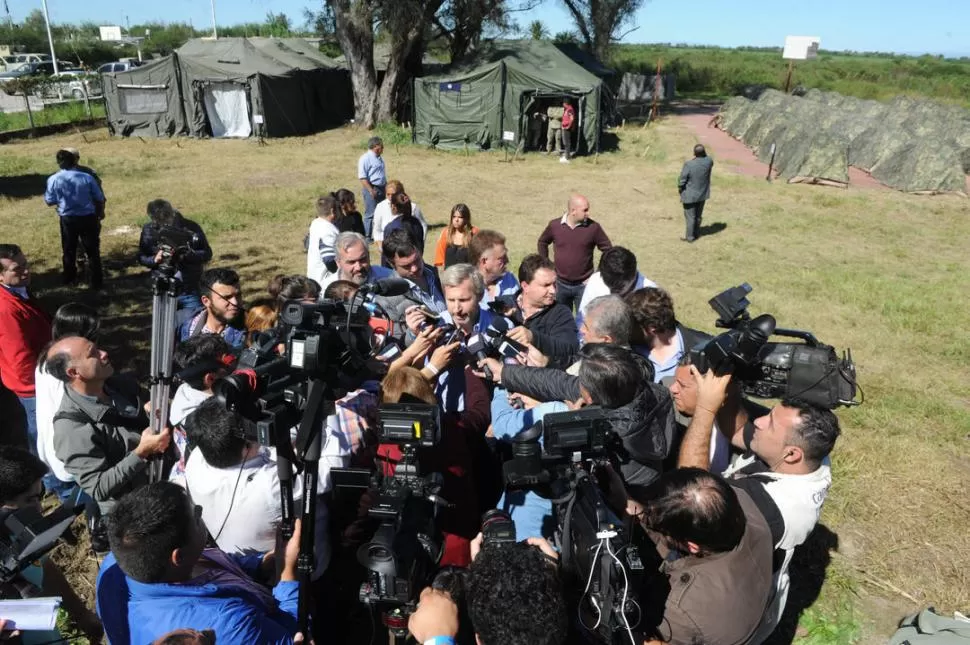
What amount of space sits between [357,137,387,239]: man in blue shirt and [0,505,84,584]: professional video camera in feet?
27.9

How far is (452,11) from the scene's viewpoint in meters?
23.9

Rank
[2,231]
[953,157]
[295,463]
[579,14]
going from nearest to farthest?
[295,463] < [2,231] < [953,157] < [579,14]

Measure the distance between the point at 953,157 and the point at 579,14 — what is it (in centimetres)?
2618

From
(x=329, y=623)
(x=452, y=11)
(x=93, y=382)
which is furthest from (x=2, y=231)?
(x=452, y=11)

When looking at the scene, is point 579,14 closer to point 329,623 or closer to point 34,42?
point 329,623

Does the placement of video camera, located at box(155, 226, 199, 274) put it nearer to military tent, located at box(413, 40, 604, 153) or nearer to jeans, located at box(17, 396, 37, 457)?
jeans, located at box(17, 396, 37, 457)

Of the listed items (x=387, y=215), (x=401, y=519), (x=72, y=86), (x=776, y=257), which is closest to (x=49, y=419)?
(x=401, y=519)

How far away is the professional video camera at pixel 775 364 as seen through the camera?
2.84 meters

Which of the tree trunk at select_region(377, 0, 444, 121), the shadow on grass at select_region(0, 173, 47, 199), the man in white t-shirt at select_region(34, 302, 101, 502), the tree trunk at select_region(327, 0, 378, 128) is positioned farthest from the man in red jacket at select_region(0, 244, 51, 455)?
the tree trunk at select_region(327, 0, 378, 128)

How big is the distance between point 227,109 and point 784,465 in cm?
2357

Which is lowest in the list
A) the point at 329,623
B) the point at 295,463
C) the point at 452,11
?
the point at 329,623

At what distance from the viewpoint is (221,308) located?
4.51 metres

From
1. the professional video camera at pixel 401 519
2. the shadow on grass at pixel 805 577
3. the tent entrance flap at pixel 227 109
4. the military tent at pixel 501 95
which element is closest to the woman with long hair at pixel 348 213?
the professional video camera at pixel 401 519

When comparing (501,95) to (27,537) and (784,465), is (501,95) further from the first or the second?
(27,537)
